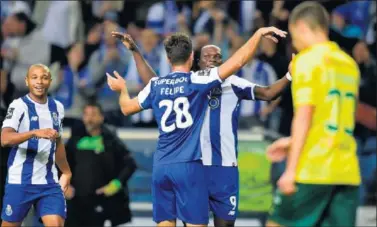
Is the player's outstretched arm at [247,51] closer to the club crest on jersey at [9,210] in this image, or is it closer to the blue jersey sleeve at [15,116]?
the blue jersey sleeve at [15,116]

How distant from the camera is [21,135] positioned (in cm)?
920

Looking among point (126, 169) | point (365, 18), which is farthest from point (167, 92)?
point (365, 18)

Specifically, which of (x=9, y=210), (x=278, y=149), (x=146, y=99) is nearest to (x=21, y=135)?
(x=9, y=210)

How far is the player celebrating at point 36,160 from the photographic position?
9617 mm

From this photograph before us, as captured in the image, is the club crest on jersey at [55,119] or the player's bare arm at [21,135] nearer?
the player's bare arm at [21,135]

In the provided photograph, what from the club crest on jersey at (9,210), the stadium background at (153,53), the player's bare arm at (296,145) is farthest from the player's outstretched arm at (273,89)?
the stadium background at (153,53)

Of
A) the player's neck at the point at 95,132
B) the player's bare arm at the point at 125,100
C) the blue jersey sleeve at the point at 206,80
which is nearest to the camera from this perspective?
the blue jersey sleeve at the point at 206,80

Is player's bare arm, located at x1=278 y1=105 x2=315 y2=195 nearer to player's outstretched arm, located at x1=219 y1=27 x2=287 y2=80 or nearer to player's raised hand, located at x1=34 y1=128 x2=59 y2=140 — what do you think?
player's outstretched arm, located at x1=219 y1=27 x2=287 y2=80

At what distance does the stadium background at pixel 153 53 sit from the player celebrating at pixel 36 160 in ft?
15.0

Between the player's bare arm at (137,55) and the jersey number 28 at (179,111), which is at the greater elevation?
the player's bare arm at (137,55)

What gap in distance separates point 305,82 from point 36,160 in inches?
163

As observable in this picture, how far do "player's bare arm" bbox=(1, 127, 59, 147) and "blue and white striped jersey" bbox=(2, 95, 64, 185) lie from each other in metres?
0.21

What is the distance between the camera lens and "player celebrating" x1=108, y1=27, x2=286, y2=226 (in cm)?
820

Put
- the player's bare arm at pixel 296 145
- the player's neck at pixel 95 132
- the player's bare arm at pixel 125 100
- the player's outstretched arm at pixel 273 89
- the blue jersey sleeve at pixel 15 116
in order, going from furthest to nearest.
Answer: the player's neck at pixel 95 132, the blue jersey sleeve at pixel 15 116, the player's outstretched arm at pixel 273 89, the player's bare arm at pixel 125 100, the player's bare arm at pixel 296 145
